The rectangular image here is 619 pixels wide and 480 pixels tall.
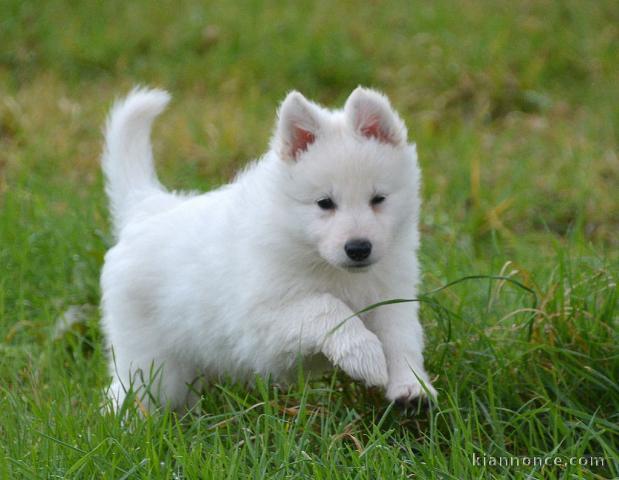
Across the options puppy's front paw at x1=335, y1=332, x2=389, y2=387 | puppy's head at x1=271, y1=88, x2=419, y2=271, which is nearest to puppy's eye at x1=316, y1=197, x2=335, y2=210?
puppy's head at x1=271, y1=88, x2=419, y2=271

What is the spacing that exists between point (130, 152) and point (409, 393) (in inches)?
73.7

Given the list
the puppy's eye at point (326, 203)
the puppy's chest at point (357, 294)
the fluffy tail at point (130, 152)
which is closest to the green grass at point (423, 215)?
the puppy's chest at point (357, 294)

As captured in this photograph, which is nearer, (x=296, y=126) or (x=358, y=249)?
(x=358, y=249)

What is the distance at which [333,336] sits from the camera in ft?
11.6

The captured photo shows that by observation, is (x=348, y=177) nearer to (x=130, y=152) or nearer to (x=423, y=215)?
(x=130, y=152)

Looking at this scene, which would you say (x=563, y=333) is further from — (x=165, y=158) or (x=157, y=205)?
(x=165, y=158)

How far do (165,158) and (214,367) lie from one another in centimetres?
372

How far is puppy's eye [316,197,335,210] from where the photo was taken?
3.60m

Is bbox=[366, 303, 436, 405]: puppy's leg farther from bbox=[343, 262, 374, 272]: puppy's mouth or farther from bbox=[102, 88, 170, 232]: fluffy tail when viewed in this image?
bbox=[102, 88, 170, 232]: fluffy tail

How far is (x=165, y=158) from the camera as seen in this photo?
25.0 feet

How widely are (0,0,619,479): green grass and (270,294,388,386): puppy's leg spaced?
0.17 m

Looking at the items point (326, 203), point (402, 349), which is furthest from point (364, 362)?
point (326, 203)

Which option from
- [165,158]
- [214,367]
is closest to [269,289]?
[214,367]

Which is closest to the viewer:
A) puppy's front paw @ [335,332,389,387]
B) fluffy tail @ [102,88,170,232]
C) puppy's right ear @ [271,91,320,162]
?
puppy's front paw @ [335,332,389,387]
